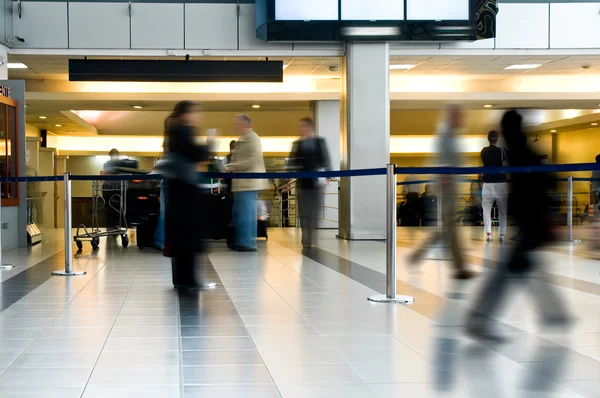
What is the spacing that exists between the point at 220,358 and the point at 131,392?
761 mm

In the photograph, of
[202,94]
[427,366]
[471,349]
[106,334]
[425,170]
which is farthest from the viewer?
[202,94]

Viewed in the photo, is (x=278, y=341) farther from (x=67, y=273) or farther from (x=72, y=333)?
(x=67, y=273)

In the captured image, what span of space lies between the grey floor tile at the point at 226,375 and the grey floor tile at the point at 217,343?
449 mm

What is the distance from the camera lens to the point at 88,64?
1316 centimetres

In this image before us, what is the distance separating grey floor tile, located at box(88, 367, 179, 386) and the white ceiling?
10.5 meters

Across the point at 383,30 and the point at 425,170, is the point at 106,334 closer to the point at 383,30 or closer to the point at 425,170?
the point at 425,170

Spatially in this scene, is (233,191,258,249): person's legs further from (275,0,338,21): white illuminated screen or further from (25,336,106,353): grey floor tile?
(25,336,106,353): grey floor tile

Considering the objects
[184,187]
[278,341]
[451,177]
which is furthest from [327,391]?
[451,177]

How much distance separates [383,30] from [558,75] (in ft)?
19.5

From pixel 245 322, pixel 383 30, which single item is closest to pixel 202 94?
pixel 383 30

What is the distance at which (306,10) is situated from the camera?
12469mm

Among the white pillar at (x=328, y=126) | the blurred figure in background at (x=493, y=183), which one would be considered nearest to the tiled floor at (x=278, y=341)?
the blurred figure in background at (x=493, y=183)

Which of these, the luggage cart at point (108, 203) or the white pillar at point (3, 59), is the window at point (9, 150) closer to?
the white pillar at point (3, 59)

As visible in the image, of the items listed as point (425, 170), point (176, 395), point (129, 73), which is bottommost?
point (176, 395)
